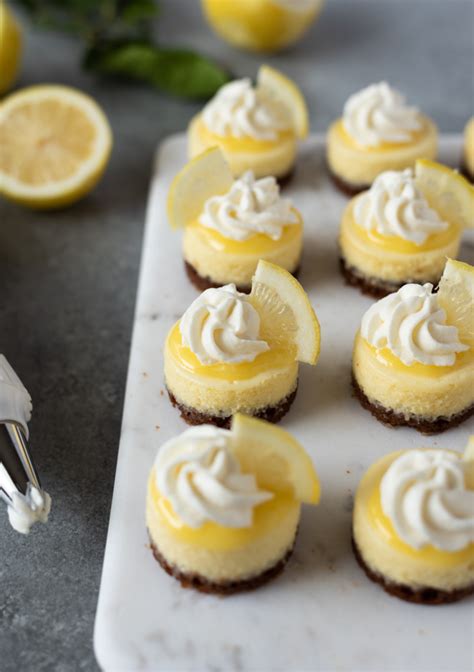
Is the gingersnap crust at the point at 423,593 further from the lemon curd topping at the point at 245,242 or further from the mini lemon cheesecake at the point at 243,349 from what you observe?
the lemon curd topping at the point at 245,242

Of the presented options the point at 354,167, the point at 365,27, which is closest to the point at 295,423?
the point at 354,167

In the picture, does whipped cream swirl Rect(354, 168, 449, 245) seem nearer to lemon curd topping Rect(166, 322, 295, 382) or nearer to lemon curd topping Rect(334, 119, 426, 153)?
lemon curd topping Rect(334, 119, 426, 153)

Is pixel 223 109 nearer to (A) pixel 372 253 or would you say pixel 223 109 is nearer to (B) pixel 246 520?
(A) pixel 372 253

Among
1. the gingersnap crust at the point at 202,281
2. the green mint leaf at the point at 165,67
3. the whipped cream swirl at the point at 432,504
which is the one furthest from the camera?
the green mint leaf at the point at 165,67

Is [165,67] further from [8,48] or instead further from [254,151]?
[254,151]

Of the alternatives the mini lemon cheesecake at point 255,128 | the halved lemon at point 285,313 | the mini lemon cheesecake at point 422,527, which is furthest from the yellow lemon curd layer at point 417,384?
the mini lemon cheesecake at point 255,128

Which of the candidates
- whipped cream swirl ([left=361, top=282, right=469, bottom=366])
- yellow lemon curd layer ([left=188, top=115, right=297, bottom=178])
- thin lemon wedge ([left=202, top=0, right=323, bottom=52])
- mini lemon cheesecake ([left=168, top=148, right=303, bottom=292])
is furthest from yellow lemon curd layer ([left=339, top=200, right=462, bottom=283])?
thin lemon wedge ([left=202, top=0, right=323, bottom=52])

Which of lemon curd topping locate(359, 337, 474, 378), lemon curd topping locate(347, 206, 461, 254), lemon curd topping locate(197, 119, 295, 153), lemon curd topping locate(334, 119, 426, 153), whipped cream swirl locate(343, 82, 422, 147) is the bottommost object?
lemon curd topping locate(359, 337, 474, 378)
